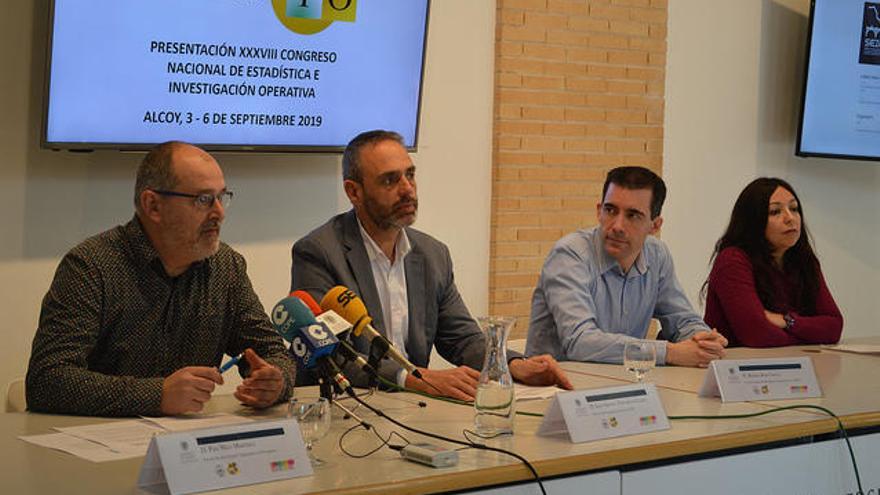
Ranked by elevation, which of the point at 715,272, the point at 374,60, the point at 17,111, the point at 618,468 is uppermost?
the point at 374,60

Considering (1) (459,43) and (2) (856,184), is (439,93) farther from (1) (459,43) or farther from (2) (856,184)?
(2) (856,184)

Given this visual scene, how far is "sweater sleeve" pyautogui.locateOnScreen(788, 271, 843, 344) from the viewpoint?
464 centimetres

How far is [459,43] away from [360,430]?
320 cm

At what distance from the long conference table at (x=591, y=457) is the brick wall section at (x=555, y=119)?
7.40 ft

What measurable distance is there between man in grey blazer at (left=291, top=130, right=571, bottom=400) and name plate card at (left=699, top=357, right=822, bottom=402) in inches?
31.4

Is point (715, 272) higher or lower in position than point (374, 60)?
lower

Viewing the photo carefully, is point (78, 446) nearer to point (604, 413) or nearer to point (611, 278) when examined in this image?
point (604, 413)

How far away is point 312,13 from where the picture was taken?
197 inches

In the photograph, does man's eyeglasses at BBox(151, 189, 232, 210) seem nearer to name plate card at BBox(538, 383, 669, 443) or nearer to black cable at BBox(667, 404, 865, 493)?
name plate card at BBox(538, 383, 669, 443)

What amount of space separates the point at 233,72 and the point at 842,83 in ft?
12.4

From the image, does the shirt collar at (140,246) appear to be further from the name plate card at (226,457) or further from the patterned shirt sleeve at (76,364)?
the name plate card at (226,457)

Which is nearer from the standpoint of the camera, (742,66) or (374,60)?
(374,60)

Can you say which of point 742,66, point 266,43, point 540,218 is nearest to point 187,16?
point 266,43

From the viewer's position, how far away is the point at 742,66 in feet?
22.8
